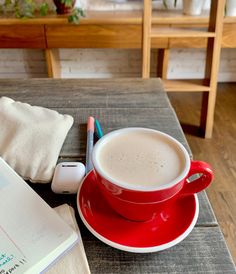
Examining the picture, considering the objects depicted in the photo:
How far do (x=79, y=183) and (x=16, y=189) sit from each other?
0.30 ft

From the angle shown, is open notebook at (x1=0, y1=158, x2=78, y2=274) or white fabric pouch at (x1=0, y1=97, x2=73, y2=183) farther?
white fabric pouch at (x1=0, y1=97, x2=73, y2=183)

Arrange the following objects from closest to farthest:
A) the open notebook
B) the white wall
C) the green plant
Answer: the open notebook → the green plant → the white wall

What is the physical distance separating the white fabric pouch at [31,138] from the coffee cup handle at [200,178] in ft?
0.74

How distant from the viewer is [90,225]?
0.39 meters

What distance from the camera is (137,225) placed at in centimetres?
39

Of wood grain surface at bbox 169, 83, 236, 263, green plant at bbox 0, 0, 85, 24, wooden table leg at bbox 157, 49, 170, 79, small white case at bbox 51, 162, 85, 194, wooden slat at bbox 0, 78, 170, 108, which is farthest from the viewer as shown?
wooden table leg at bbox 157, 49, 170, 79

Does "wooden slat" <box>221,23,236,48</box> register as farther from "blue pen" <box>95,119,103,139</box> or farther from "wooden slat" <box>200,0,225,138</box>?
"blue pen" <box>95,119,103,139</box>

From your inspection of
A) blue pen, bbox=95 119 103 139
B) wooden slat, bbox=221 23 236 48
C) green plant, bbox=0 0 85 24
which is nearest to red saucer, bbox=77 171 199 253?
blue pen, bbox=95 119 103 139

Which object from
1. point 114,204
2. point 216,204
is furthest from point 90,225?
point 216,204

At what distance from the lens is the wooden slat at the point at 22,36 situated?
1.74m

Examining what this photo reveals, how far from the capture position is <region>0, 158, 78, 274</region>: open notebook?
335 mm

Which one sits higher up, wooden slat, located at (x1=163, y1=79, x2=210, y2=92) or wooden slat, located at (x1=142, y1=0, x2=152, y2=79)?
wooden slat, located at (x1=142, y1=0, x2=152, y2=79)

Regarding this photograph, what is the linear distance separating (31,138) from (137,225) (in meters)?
0.27

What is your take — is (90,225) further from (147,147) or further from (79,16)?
(79,16)
